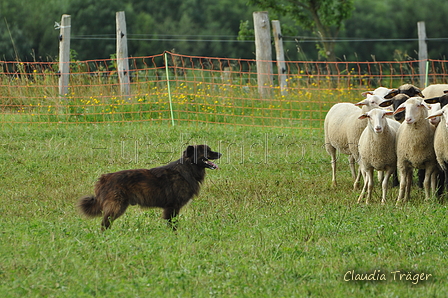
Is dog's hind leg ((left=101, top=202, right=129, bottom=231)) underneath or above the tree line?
underneath

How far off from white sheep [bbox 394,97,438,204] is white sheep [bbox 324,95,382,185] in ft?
2.90

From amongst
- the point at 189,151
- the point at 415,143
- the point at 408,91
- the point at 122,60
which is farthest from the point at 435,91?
the point at 122,60

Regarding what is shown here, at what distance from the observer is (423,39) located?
17.8 meters

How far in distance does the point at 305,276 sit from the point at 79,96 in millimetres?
9696

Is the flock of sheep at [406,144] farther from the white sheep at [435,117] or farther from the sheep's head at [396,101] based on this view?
the sheep's head at [396,101]

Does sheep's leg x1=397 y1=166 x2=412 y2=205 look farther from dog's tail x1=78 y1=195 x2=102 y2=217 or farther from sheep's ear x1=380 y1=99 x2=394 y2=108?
dog's tail x1=78 y1=195 x2=102 y2=217

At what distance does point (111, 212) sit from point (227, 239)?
114cm

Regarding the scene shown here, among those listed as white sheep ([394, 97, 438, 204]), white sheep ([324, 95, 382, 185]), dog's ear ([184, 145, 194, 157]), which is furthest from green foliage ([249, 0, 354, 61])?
dog's ear ([184, 145, 194, 157])

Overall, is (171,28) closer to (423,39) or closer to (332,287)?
(423,39)

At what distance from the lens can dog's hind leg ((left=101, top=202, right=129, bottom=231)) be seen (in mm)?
5879

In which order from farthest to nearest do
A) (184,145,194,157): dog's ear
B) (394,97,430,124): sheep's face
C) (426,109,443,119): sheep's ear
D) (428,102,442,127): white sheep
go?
(428,102,442,127): white sheep → (394,97,430,124): sheep's face → (426,109,443,119): sheep's ear → (184,145,194,157): dog's ear

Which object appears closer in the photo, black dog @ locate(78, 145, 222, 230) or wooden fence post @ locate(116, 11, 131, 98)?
black dog @ locate(78, 145, 222, 230)

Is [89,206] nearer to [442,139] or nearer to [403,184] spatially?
[403,184]

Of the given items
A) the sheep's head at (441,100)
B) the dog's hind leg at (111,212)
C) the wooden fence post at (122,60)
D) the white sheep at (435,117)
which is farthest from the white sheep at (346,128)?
the wooden fence post at (122,60)
